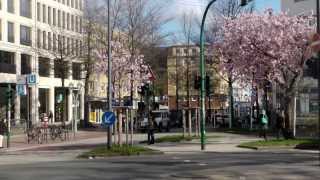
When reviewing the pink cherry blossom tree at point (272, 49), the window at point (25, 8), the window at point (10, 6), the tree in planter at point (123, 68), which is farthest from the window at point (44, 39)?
the pink cherry blossom tree at point (272, 49)

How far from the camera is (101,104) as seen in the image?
93.2m

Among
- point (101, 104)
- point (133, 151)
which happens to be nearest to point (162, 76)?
point (101, 104)

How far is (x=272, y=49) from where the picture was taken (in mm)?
35688

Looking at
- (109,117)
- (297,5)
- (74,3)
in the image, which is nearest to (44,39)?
(74,3)

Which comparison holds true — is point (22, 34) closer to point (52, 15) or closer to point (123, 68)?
point (52, 15)

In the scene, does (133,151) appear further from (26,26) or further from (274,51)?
(26,26)

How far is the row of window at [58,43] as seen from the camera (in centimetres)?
7360

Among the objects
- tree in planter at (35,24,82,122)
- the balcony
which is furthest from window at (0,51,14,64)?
tree in planter at (35,24,82,122)

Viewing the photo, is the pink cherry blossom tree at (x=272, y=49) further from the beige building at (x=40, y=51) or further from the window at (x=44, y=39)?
the window at (x=44, y=39)

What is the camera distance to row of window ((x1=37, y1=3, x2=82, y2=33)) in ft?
276

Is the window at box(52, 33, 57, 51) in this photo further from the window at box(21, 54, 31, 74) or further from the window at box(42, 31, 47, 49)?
the window at box(21, 54, 31, 74)

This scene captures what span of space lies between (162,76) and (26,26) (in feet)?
73.9

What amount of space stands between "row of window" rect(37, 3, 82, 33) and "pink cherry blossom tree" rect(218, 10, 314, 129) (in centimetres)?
4588

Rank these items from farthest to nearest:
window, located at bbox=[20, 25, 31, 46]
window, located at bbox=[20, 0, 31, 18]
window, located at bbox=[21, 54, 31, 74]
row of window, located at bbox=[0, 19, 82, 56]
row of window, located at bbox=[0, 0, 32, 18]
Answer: window, located at bbox=[20, 0, 31, 18] < window, located at bbox=[20, 25, 31, 46] < window, located at bbox=[21, 54, 31, 74] < row of window, located at bbox=[0, 0, 32, 18] < row of window, located at bbox=[0, 19, 82, 56]
